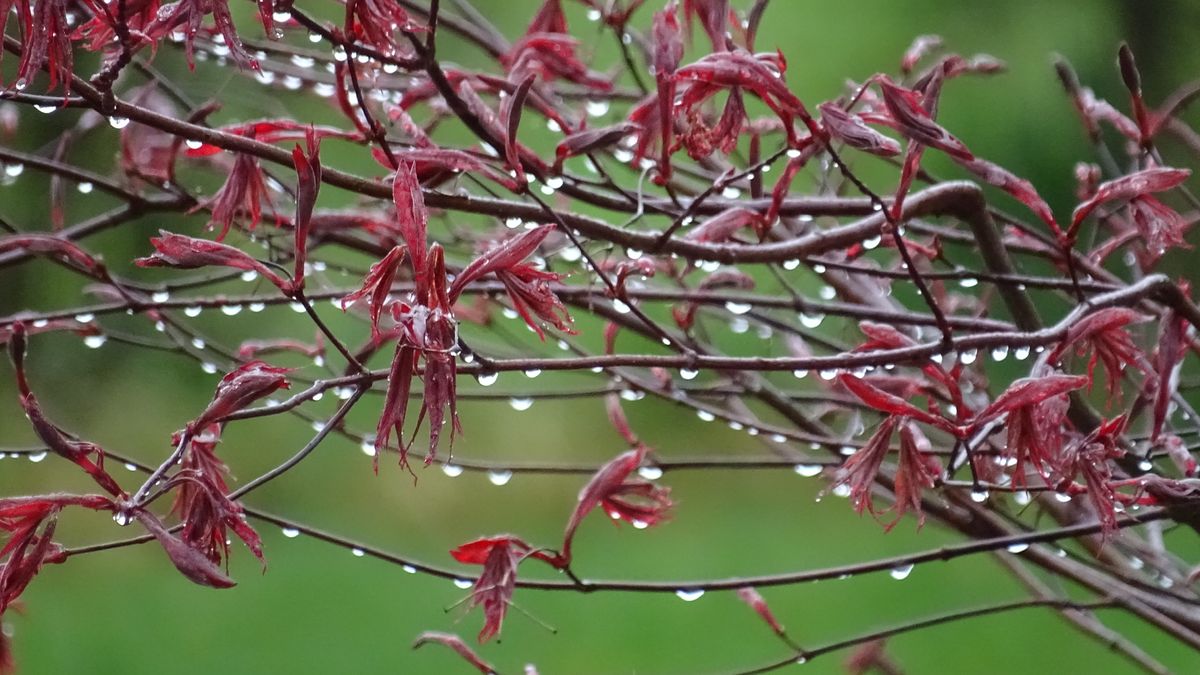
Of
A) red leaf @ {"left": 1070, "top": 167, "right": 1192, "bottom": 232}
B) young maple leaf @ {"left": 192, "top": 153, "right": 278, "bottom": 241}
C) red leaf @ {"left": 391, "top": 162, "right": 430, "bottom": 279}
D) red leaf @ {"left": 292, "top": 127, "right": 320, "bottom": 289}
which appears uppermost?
young maple leaf @ {"left": 192, "top": 153, "right": 278, "bottom": 241}

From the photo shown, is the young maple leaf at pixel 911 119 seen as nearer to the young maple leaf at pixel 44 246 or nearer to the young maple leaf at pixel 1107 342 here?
the young maple leaf at pixel 1107 342

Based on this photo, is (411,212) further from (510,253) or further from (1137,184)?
(1137,184)

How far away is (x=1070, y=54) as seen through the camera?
7.06 ft

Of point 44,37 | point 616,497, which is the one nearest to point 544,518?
point 616,497

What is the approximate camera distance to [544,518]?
229cm

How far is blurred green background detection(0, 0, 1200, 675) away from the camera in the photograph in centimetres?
196

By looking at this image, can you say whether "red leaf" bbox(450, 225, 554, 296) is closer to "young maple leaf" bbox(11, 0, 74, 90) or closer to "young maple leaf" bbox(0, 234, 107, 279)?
"young maple leaf" bbox(11, 0, 74, 90)

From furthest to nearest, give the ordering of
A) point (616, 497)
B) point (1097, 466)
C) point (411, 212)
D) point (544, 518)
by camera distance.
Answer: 1. point (544, 518)
2. point (616, 497)
3. point (1097, 466)
4. point (411, 212)

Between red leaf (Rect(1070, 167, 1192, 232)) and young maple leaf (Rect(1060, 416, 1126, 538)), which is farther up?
red leaf (Rect(1070, 167, 1192, 232))

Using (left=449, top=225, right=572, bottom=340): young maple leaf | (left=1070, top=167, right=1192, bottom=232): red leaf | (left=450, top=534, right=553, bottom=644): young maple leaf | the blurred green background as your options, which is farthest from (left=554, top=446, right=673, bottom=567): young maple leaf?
the blurred green background

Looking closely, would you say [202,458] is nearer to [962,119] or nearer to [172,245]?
[172,245]

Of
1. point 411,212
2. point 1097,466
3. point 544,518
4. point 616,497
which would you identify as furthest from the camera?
point 544,518

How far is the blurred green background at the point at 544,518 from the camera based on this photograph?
1.96m

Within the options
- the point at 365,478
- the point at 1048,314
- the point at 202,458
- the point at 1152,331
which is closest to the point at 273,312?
the point at 365,478
